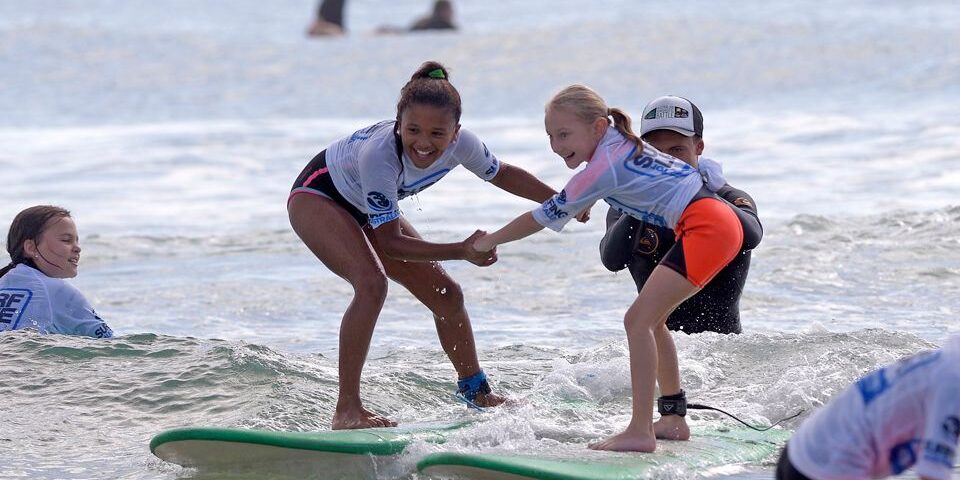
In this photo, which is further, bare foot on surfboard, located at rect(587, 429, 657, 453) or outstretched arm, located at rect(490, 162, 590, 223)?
outstretched arm, located at rect(490, 162, 590, 223)

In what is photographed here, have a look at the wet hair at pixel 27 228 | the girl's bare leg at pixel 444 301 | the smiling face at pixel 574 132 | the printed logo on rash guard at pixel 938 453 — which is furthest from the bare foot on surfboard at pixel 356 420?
the printed logo on rash guard at pixel 938 453

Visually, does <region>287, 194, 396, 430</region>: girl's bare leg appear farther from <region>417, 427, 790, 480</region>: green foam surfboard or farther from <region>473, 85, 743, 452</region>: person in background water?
<region>417, 427, 790, 480</region>: green foam surfboard

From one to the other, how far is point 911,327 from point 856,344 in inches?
51.0

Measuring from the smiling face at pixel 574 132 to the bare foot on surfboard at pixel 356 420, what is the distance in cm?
145

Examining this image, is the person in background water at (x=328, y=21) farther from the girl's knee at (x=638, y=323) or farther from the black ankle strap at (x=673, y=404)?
the girl's knee at (x=638, y=323)

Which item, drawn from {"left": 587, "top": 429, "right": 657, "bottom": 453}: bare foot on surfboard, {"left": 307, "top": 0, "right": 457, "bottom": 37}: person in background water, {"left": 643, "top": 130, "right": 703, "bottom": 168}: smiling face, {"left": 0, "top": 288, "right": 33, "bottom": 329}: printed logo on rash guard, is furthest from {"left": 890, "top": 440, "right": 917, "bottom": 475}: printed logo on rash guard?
{"left": 307, "top": 0, "right": 457, "bottom": 37}: person in background water

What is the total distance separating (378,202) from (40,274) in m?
2.40

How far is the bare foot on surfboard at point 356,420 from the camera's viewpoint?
233 inches

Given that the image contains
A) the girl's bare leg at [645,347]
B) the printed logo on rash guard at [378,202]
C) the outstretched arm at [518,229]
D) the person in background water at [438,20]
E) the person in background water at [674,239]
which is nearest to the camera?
the girl's bare leg at [645,347]

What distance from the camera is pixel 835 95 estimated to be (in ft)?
69.3

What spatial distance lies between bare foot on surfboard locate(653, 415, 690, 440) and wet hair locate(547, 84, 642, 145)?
120cm

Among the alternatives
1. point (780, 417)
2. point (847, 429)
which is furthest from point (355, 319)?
point (847, 429)

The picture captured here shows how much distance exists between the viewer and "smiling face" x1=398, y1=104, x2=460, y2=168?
568cm

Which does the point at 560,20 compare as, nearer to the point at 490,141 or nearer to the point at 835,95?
the point at 835,95
